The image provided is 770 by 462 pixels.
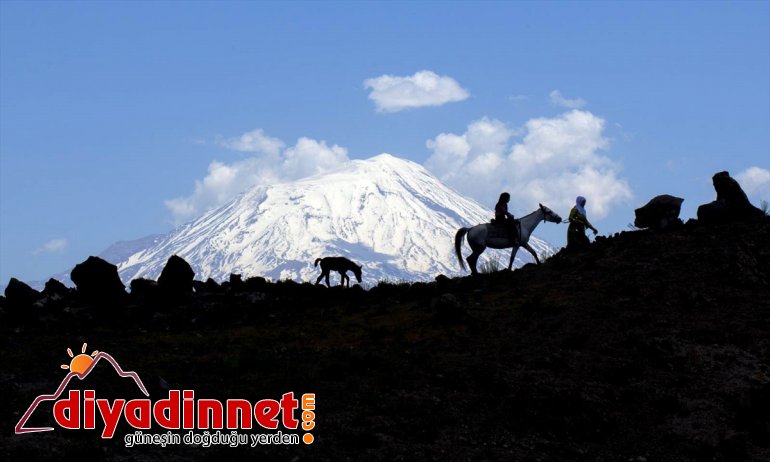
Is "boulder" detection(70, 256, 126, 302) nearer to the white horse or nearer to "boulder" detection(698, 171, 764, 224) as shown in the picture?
the white horse

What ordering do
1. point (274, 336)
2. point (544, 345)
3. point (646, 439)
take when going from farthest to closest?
point (274, 336)
point (544, 345)
point (646, 439)

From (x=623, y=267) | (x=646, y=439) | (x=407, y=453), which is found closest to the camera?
(x=407, y=453)

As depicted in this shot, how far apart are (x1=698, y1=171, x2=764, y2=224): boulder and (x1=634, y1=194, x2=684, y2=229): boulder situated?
915 mm

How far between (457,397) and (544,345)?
168 inches

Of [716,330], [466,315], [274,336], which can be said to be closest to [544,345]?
[466,315]

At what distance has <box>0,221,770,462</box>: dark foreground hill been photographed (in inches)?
698

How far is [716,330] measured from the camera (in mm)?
23797

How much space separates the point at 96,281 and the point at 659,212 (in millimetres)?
19243

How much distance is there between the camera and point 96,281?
3042cm

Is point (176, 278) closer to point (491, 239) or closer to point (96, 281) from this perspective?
point (96, 281)

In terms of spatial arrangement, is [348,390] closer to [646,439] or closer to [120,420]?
[120,420]
